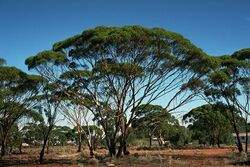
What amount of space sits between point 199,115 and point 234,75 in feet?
102

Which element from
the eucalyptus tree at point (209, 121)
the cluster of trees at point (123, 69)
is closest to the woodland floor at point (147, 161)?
the cluster of trees at point (123, 69)

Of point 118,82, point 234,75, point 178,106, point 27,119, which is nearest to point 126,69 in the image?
point 118,82

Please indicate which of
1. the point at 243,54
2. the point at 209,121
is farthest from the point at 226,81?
the point at 209,121

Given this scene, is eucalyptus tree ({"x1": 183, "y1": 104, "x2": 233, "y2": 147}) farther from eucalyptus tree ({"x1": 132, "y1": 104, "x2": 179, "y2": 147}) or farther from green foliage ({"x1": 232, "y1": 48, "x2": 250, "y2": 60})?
green foliage ({"x1": 232, "y1": 48, "x2": 250, "y2": 60})

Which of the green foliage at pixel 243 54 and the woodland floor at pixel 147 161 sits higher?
the green foliage at pixel 243 54

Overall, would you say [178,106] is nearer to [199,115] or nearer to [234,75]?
[234,75]

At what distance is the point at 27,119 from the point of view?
55219 mm

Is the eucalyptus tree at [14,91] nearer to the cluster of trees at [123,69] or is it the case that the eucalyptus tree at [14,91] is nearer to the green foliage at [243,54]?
the cluster of trees at [123,69]

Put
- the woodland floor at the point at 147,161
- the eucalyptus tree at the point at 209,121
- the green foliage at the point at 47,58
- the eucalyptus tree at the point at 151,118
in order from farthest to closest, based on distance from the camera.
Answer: the eucalyptus tree at the point at 209,121
the eucalyptus tree at the point at 151,118
the green foliage at the point at 47,58
the woodland floor at the point at 147,161

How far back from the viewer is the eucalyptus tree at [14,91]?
3379cm

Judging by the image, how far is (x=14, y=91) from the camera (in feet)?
119

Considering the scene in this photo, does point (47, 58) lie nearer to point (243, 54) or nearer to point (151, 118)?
point (243, 54)

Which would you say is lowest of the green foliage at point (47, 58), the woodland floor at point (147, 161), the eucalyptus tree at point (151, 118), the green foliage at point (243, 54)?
the woodland floor at point (147, 161)

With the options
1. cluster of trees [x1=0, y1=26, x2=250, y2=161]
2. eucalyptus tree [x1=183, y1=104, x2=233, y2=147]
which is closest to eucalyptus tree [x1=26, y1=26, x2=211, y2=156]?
cluster of trees [x1=0, y1=26, x2=250, y2=161]
